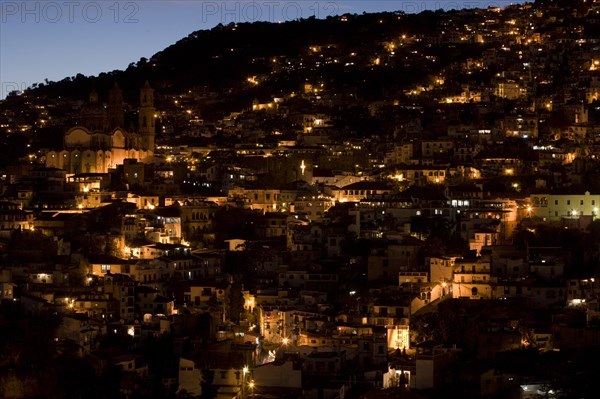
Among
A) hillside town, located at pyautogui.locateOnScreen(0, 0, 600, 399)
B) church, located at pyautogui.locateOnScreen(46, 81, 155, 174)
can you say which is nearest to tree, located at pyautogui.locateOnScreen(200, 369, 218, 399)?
hillside town, located at pyautogui.locateOnScreen(0, 0, 600, 399)

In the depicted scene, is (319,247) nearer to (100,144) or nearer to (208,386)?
(208,386)

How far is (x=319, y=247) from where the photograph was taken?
35719 millimetres

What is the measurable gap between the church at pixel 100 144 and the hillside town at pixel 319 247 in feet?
0.26

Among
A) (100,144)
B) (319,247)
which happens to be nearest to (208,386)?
(319,247)

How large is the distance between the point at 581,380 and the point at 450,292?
7102mm

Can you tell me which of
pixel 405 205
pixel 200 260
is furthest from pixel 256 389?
pixel 405 205

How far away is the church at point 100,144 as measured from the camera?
4519 cm

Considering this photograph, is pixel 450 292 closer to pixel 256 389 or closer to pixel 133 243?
pixel 256 389

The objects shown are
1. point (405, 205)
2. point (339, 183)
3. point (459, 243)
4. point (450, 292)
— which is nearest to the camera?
point (450, 292)

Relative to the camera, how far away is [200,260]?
1390 inches

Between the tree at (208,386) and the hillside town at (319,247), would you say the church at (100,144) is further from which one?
the tree at (208,386)

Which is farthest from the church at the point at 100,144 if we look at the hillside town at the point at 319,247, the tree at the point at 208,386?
the tree at the point at 208,386

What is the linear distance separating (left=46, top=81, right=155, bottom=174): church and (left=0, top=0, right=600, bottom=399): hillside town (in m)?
0.08

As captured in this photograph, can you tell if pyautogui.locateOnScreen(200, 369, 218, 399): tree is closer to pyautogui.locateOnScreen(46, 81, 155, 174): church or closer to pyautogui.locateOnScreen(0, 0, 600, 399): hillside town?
pyautogui.locateOnScreen(0, 0, 600, 399): hillside town
